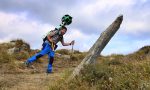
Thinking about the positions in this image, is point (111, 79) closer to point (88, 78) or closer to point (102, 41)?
point (88, 78)

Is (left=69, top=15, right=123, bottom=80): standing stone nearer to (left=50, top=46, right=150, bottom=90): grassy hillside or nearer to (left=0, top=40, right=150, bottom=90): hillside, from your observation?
(left=0, top=40, right=150, bottom=90): hillside

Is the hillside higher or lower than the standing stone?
lower

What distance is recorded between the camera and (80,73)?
13133 millimetres

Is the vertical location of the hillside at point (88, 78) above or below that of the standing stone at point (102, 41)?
below

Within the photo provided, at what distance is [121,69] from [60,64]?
8.38 m

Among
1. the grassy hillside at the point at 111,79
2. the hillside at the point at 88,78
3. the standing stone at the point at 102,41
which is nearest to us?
the grassy hillside at the point at 111,79

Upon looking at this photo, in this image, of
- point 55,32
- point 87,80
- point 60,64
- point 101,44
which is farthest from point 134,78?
point 60,64

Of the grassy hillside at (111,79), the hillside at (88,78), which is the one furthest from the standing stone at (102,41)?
the grassy hillside at (111,79)

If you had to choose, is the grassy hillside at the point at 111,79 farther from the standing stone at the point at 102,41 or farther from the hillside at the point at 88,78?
the standing stone at the point at 102,41

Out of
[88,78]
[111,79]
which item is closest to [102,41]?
[88,78]

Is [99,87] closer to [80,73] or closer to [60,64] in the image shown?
[80,73]

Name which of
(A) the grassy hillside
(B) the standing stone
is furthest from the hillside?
(B) the standing stone

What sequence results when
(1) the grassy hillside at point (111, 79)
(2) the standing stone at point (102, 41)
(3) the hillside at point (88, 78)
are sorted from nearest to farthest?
(1) the grassy hillside at point (111, 79)
(3) the hillside at point (88, 78)
(2) the standing stone at point (102, 41)

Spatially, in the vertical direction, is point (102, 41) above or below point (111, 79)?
above
